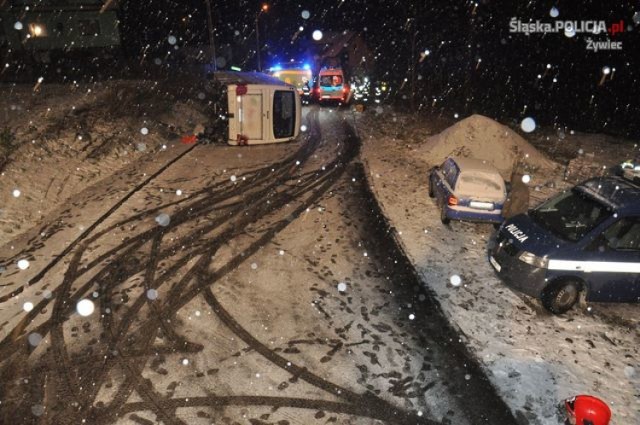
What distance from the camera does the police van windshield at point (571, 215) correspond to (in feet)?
23.4

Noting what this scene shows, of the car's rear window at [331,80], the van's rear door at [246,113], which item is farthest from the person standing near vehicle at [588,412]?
the car's rear window at [331,80]

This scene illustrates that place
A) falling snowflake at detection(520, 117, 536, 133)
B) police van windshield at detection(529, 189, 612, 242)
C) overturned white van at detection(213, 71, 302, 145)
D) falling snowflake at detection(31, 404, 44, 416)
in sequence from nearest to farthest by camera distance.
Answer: falling snowflake at detection(31, 404, 44, 416), police van windshield at detection(529, 189, 612, 242), overturned white van at detection(213, 71, 302, 145), falling snowflake at detection(520, 117, 536, 133)

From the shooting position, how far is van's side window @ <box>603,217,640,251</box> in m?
6.91

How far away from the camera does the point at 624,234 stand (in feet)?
22.8

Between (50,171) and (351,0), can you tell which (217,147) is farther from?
(351,0)

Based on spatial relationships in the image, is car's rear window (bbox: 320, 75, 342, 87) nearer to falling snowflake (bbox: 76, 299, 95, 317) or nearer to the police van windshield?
the police van windshield

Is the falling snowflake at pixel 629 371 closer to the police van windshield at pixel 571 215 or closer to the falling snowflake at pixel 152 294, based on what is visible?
the police van windshield at pixel 571 215

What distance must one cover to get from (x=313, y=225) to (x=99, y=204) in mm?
5623

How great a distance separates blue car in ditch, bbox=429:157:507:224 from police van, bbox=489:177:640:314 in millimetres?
1982

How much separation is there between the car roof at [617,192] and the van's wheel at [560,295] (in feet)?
4.88

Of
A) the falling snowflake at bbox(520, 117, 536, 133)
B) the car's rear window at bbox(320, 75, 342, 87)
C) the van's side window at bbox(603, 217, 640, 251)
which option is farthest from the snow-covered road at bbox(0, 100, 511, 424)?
the car's rear window at bbox(320, 75, 342, 87)

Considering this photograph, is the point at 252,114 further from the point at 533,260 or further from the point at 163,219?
the point at 533,260

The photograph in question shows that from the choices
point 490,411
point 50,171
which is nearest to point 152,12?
point 50,171

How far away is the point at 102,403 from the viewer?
5199mm
